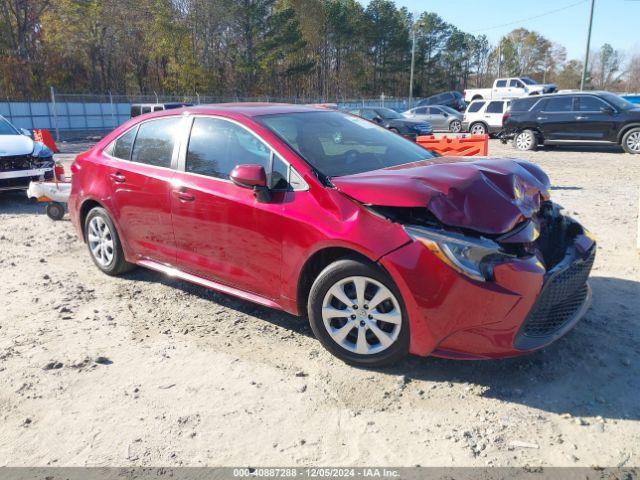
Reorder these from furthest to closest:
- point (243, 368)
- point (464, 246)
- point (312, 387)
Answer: point (243, 368) < point (312, 387) < point (464, 246)

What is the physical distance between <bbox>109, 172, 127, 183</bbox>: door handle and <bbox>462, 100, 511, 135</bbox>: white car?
64.3ft

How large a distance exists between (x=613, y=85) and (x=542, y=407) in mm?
86786

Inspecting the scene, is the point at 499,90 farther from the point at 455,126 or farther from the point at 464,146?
the point at 464,146

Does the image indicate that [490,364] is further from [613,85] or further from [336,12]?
[613,85]

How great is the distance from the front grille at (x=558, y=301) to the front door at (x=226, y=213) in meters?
1.67

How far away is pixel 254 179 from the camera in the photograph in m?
3.53

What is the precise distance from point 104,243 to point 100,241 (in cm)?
8

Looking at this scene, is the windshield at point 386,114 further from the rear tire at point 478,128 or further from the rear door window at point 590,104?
the rear door window at point 590,104

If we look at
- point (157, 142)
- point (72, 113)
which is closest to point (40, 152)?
point (157, 142)

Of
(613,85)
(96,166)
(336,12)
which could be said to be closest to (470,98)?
(336,12)

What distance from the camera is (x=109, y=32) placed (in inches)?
1614

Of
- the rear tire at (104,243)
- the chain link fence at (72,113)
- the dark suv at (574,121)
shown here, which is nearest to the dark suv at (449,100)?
the chain link fence at (72,113)

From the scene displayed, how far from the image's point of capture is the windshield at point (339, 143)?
382cm

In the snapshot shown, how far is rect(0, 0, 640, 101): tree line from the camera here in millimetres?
38625
